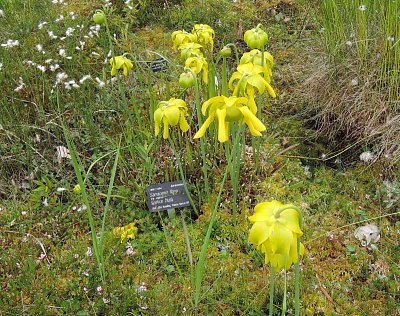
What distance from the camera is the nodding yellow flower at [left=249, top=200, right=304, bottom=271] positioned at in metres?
1.21

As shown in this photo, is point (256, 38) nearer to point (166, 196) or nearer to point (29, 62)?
point (166, 196)

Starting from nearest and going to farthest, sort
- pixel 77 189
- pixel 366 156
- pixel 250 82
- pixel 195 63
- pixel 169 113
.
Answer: pixel 250 82
pixel 169 113
pixel 195 63
pixel 77 189
pixel 366 156

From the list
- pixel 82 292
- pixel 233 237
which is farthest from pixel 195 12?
pixel 82 292

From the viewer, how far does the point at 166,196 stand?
2.42m

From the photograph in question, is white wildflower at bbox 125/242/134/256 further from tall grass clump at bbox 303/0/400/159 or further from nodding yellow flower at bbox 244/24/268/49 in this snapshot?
tall grass clump at bbox 303/0/400/159

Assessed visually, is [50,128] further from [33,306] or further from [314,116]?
[314,116]

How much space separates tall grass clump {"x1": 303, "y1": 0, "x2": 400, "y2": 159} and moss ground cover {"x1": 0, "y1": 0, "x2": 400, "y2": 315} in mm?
147

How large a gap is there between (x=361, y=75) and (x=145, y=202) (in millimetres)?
1557

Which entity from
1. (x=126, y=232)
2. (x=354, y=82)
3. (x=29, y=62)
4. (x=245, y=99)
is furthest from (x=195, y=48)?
(x=29, y=62)

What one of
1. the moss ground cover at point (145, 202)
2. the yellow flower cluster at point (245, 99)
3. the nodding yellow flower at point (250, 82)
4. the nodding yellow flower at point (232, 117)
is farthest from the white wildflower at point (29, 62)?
the nodding yellow flower at point (232, 117)

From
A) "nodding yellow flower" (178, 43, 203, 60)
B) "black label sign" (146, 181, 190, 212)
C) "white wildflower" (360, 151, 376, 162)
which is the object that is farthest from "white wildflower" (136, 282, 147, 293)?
"white wildflower" (360, 151, 376, 162)

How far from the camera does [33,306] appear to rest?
203 cm

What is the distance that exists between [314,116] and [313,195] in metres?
0.65

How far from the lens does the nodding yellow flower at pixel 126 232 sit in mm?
2352
